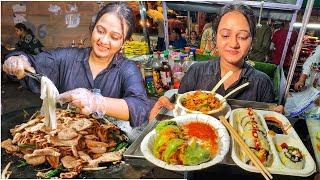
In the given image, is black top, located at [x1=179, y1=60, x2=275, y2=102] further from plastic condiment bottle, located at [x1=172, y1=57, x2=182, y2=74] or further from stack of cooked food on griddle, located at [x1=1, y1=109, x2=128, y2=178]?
stack of cooked food on griddle, located at [x1=1, y1=109, x2=128, y2=178]

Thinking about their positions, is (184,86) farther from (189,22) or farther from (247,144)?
(247,144)

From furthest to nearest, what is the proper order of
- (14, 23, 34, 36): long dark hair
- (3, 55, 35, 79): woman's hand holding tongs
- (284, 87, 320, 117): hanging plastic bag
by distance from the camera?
1. (284, 87, 320, 117): hanging plastic bag
2. (14, 23, 34, 36): long dark hair
3. (3, 55, 35, 79): woman's hand holding tongs

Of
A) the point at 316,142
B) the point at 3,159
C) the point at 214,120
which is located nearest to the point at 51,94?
the point at 3,159

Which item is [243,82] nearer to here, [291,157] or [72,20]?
[291,157]

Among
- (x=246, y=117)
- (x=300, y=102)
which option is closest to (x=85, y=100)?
(x=246, y=117)

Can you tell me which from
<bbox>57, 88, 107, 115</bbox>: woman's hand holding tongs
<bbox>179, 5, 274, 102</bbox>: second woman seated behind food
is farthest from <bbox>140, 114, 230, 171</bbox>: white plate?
<bbox>57, 88, 107, 115</bbox>: woman's hand holding tongs

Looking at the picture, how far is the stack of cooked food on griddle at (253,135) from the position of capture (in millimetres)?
1387

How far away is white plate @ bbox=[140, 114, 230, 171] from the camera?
1.30 metres

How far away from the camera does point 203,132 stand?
4.99 feet

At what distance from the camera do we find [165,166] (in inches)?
51.0

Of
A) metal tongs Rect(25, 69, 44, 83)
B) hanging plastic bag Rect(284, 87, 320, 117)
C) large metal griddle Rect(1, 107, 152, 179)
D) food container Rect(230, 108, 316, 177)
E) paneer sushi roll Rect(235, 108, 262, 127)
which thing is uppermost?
metal tongs Rect(25, 69, 44, 83)

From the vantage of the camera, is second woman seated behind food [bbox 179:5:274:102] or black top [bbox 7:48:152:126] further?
black top [bbox 7:48:152:126]

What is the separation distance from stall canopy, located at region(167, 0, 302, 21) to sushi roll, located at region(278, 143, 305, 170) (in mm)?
1411

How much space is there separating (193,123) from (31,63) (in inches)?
56.5
